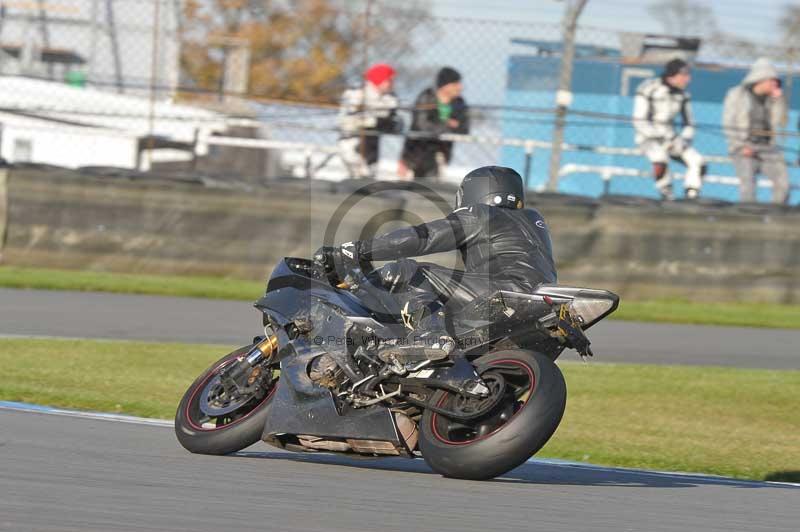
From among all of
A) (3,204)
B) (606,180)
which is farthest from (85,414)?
(606,180)

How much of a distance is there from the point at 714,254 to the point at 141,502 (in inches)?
391

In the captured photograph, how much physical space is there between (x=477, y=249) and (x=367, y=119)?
8688 mm

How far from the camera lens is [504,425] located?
16.7ft

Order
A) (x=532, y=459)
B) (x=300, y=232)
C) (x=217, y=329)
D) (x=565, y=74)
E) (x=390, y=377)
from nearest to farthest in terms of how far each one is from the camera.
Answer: (x=390, y=377) < (x=532, y=459) < (x=217, y=329) < (x=300, y=232) < (x=565, y=74)

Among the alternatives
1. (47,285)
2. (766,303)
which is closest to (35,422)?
(47,285)

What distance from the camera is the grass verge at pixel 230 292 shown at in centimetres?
1295

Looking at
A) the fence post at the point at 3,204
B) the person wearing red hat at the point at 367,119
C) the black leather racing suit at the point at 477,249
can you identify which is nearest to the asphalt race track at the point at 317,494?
the black leather racing suit at the point at 477,249

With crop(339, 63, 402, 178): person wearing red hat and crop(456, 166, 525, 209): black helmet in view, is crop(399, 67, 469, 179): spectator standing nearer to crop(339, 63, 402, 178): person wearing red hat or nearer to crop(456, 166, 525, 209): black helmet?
crop(339, 63, 402, 178): person wearing red hat

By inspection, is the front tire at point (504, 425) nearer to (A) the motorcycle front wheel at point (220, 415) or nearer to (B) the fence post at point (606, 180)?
(A) the motorcycle front wheel at point (220, 415)

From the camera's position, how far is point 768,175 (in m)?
14.7

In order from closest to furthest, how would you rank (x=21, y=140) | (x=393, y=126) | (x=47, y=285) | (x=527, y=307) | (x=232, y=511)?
(x=232, y=511), (x=527, y=307), (x=47, y=285), (x=393, y=126), (x=21, y=140)

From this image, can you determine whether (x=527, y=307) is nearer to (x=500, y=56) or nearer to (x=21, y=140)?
(x=500, y=56)

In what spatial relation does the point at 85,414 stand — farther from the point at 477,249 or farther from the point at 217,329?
the point at 217,329

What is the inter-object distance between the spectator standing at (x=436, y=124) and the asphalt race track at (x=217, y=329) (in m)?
2.48
